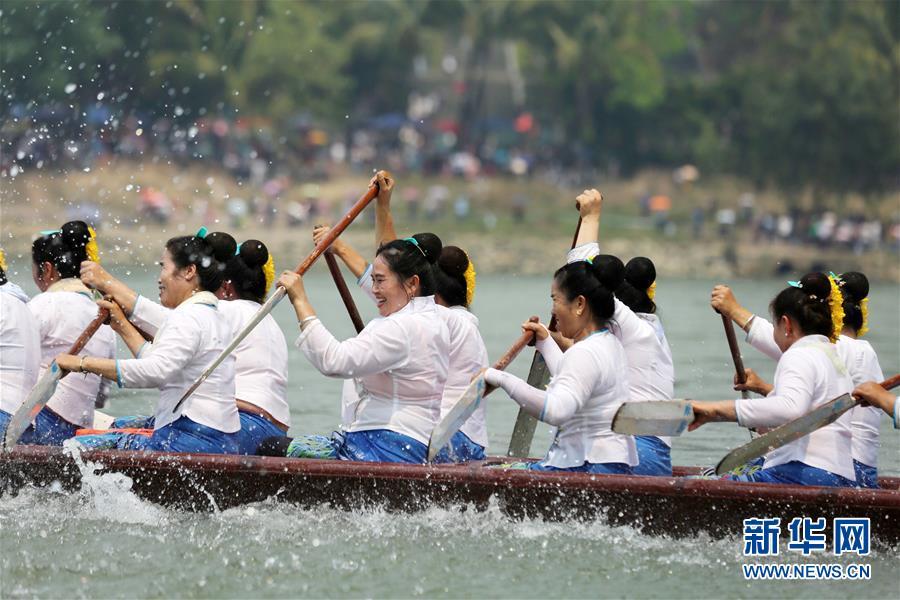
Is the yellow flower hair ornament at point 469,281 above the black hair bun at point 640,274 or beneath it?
beneath

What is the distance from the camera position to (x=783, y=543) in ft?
23.7

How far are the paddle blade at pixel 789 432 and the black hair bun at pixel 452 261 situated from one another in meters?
1.64

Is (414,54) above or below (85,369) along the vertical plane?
above

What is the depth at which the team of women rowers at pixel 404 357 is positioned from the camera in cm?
703

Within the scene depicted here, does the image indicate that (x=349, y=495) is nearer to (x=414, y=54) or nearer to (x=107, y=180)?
(x=107, y=180)

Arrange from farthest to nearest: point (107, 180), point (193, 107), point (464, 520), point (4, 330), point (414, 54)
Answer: point (414, 54), point (193, 107), point (107, 180), point (4, 330), point (464, 520)

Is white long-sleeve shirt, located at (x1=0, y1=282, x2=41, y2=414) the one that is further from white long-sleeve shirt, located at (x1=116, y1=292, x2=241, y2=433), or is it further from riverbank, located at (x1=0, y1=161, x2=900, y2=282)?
riverbank, located at (x1=0, y1=161, x2=900, y2=282)

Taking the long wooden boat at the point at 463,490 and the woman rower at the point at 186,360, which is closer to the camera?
the long wooden boat at the point at 463,490

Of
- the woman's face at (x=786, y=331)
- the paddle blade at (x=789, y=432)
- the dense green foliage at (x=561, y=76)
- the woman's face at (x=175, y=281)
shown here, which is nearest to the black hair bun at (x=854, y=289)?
the woman's face at (x=786, y=331)

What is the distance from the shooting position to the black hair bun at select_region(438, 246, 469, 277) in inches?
312

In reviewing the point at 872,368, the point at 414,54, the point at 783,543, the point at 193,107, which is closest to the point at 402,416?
the point at 783,543

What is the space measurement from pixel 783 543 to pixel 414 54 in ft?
165

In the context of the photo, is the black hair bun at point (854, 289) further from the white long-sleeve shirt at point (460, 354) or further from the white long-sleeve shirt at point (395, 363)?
the white long-sleeve shirt at point (395, 363)

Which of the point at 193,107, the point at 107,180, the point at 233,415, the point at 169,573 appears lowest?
the point at 169,573
